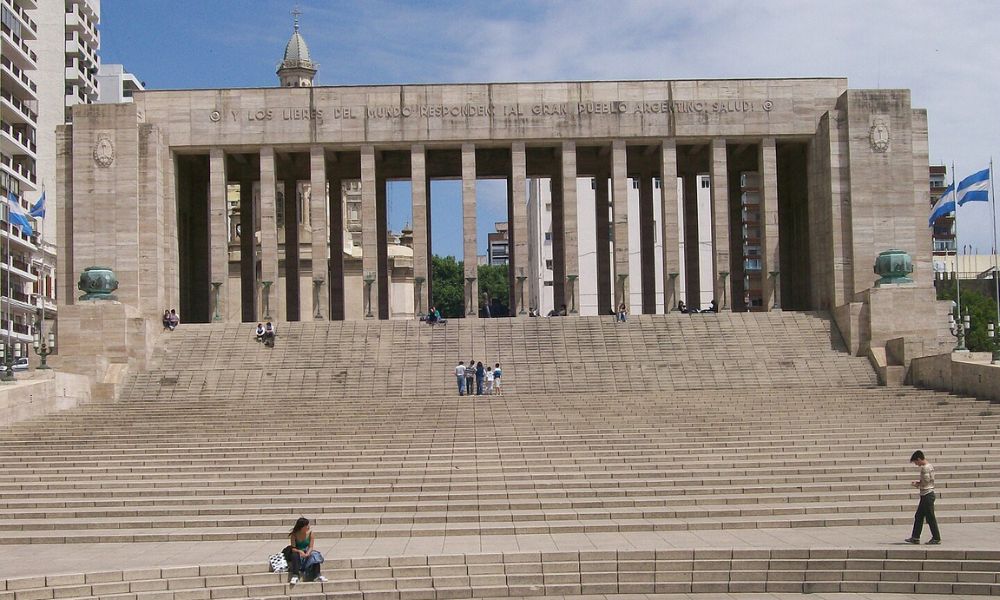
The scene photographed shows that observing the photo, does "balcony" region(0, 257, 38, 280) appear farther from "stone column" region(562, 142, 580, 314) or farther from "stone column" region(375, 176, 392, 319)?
"stone column" region(562, 142, 580, 314)

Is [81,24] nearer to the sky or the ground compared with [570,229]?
nearer to the sky

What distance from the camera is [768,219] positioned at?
1827 inches

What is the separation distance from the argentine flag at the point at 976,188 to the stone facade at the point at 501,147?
6115 millimetres

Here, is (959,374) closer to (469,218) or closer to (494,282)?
(469,218)

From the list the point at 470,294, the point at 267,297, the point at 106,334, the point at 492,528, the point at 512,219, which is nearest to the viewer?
the point at 492,528

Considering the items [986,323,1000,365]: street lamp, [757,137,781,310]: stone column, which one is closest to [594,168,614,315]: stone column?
[757,137,781,310]: stone column

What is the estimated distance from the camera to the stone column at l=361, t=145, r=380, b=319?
45.8m

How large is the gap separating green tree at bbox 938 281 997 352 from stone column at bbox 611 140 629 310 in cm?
2420

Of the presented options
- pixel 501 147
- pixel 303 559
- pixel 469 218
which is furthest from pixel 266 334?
pixel 303 559

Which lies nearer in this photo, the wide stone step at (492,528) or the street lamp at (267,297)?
the wide stone step at (492,528)

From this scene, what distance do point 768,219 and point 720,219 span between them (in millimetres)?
1715

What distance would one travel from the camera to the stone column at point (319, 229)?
46188 millimetres

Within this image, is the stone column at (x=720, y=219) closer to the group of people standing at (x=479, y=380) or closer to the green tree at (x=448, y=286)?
the group of people standing at (x=479, y=380)

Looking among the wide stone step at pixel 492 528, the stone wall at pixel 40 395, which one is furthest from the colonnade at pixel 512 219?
the wide stone step at pixel 492 528
